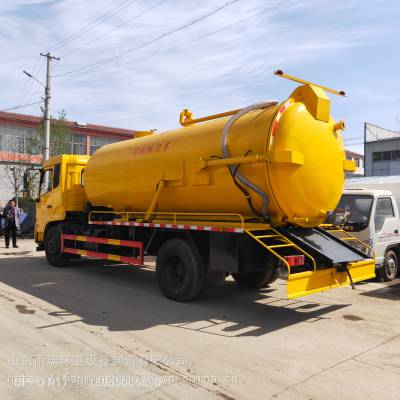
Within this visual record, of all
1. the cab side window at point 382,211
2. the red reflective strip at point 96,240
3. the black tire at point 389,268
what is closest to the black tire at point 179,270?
the red reflective strip at point 96,240

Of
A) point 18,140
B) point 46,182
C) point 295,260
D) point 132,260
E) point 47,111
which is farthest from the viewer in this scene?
point 18,140

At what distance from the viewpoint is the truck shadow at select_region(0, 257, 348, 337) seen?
6.05 metres

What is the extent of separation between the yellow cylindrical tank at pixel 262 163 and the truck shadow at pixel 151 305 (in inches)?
57.7

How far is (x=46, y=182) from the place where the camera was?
12.0 metres

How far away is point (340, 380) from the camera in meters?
4.14

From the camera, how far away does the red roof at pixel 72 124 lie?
34.8 m

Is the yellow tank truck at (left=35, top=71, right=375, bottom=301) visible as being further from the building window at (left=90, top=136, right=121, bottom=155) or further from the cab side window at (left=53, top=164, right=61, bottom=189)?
the building window at (left=90, top=136, right=121, bottom=155)

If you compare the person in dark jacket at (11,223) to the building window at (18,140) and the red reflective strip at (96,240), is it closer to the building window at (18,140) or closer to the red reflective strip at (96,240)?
the red reflective strip at (96,240)

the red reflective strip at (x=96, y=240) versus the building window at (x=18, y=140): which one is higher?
the building window at (x=18, y=140)

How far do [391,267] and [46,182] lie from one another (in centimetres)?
913

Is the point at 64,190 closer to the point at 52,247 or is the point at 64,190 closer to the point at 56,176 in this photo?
the point at 56,176

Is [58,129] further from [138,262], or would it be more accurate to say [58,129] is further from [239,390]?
[239,390]

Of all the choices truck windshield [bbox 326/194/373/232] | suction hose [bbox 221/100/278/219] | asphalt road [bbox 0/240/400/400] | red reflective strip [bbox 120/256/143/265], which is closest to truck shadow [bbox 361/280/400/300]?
asphalt road [bbox 0/240/400/400]

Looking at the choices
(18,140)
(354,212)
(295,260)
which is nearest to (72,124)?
(18,140)
